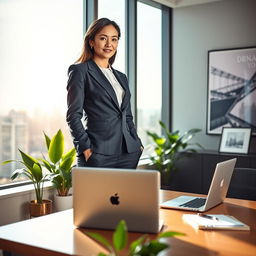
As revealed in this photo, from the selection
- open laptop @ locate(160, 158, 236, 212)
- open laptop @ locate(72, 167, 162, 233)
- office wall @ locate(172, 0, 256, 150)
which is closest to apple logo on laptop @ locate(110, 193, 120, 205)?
open laptop @ locate(72, 167, 162, 233)

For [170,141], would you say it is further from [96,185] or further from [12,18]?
[96,185]

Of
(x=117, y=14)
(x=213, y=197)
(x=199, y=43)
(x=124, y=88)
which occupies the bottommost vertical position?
(x=213, y=197)

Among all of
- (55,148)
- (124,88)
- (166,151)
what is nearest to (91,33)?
(124,88)

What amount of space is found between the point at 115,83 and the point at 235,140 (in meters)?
2.18

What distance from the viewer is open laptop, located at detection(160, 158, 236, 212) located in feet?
6.56

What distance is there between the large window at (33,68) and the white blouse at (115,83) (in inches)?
32.8

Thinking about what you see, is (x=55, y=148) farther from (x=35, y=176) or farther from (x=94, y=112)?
(x=94, y=112)

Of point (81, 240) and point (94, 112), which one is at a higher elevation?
point (94, 112)

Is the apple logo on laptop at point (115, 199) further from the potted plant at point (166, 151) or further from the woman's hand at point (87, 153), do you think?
the potted plant at point (166, 151)

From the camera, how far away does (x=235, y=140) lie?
482 cm

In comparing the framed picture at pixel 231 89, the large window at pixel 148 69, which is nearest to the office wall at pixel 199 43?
the framed picture at pixel 231 89

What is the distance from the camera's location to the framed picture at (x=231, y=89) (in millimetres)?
4824

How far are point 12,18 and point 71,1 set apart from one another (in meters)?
0.76

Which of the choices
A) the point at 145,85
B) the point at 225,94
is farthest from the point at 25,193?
the point at 225,94
